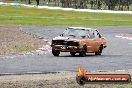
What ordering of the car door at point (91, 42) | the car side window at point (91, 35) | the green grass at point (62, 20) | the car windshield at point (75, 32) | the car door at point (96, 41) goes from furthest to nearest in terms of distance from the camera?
1. the green grass at point (62, 20)
2. the car door at point (96, 41)
3. the car side window at point (91, 35)
4. the car door at point (91, 42)
5. the car windshield at point (75, 32)

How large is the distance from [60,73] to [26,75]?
1.41m

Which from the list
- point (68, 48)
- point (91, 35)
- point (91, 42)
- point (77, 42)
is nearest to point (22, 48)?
point (91, 35)

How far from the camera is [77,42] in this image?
85.7 ft

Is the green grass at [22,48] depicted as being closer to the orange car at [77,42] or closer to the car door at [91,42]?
the orange car at [77,42]

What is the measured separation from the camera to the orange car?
26047 mm

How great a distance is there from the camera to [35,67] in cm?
1953

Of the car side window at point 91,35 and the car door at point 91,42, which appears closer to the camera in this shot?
the car door at point 91,42

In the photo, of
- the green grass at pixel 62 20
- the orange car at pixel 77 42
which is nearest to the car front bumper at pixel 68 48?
the orange car at pixel 77 42

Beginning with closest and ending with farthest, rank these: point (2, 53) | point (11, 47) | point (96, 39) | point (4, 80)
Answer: point (4, 80)
point (2, 53)
point (96, 39)
point (11, 47)

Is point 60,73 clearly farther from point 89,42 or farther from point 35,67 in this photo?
point 89,42

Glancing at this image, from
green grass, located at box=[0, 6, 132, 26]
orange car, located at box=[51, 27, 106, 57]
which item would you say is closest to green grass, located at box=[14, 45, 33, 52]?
orange car, located at box=[51, 27, 106, 57]

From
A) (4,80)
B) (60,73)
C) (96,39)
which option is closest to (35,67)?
(60,73)

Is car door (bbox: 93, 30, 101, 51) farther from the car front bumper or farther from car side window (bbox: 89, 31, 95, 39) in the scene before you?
the car front bumper

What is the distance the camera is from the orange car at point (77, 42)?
1025 inches
